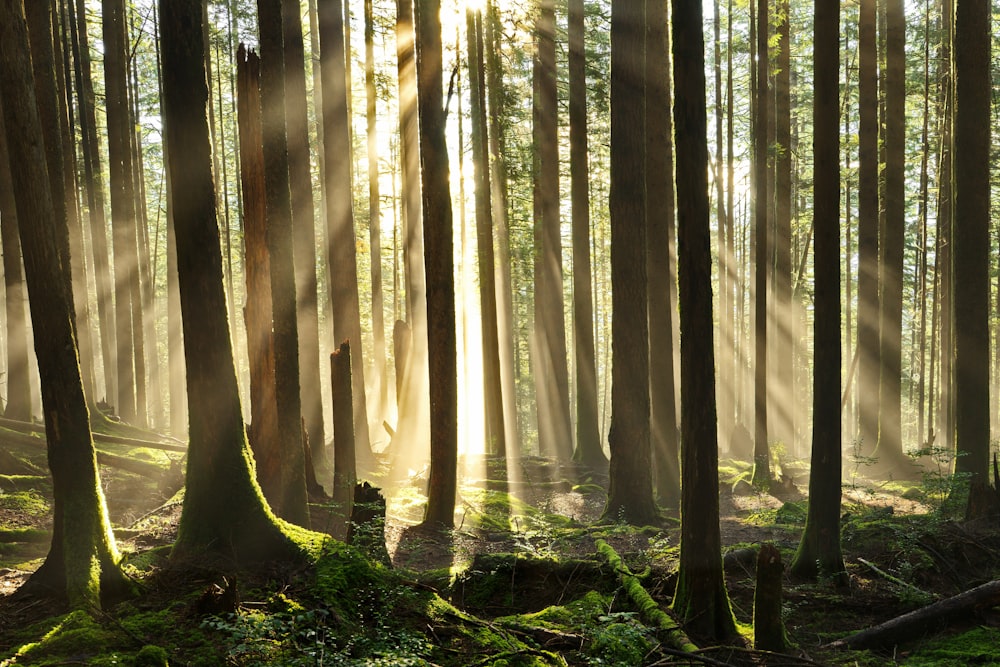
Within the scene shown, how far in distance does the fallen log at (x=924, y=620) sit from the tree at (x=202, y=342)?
572 cm

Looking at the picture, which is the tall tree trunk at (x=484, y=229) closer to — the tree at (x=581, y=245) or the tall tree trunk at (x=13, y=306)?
the tree at (x=581, y=245)

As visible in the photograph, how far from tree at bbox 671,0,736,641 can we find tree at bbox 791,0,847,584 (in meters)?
2.59

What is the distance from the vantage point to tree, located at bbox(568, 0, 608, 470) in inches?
659

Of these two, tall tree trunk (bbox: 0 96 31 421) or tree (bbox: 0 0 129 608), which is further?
tall tree trunk (bbox: 0 96 31 421)

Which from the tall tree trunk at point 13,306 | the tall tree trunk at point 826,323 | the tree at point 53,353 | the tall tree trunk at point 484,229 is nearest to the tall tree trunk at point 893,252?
the tall tree trunk at point 484,229

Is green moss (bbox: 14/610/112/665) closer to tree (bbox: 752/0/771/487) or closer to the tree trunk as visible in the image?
the tree trunk

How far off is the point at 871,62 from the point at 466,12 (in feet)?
33.6

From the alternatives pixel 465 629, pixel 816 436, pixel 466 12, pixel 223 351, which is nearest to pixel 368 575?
pixel 465 629

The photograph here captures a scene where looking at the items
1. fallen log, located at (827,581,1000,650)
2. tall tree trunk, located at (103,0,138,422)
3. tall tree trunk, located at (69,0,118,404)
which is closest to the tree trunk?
fallen log, located at (827,581,1000,650)

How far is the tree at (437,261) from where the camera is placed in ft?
33.8

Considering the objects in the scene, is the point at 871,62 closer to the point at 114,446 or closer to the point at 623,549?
the point at 623,549

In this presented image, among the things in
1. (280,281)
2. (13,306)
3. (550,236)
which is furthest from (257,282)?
(550,236)

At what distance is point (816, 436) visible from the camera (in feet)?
29.0

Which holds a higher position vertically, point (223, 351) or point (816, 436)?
point (223, 351)
